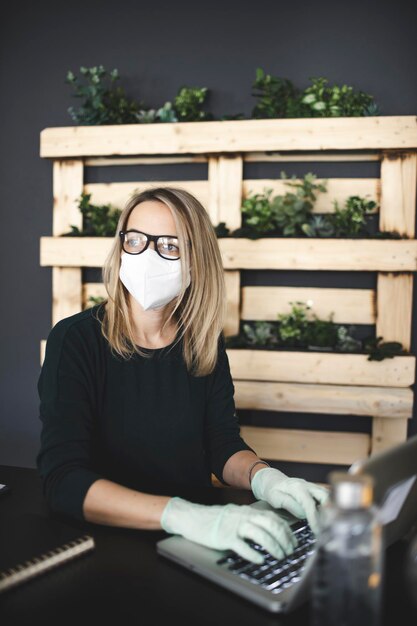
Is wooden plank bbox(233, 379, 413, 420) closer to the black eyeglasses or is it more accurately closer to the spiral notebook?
the black eyeglasses

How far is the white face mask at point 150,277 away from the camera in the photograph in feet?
5.23

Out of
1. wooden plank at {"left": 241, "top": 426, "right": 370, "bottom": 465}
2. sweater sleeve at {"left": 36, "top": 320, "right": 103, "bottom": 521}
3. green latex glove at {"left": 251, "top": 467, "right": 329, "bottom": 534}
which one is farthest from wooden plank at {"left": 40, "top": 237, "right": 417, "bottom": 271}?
green latex glove at {"left": 251, "top": 467, "right": 329, "bottom": 534}

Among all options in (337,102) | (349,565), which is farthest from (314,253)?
(349,565)

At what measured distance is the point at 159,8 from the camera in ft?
9.76

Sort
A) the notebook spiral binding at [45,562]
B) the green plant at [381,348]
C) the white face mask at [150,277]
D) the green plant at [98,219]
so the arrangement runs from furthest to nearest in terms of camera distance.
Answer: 1. the green plant at [98,219]
2. the green plant at [381,348]
3. the white face mask at [150,277]
4. the notebook spiral binding at [45,562]

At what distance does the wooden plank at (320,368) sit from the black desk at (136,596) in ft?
5.00

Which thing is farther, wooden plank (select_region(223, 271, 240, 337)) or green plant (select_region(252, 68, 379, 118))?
wooden plank (select_region(223, 271, 240, 337))

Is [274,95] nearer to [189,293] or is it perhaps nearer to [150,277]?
[189,293]

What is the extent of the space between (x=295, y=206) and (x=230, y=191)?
0.31 metres

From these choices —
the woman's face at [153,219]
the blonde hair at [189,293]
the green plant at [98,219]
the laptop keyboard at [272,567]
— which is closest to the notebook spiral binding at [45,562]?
the laptop keyboard at [272,567]

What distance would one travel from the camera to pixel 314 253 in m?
2.63

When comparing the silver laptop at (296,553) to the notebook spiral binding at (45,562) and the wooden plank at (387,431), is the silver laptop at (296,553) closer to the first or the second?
the notebook spiral binding at (45,562)

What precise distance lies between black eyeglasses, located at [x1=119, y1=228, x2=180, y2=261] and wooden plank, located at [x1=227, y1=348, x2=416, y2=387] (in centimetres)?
107

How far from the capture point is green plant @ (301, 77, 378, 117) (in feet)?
8.66
